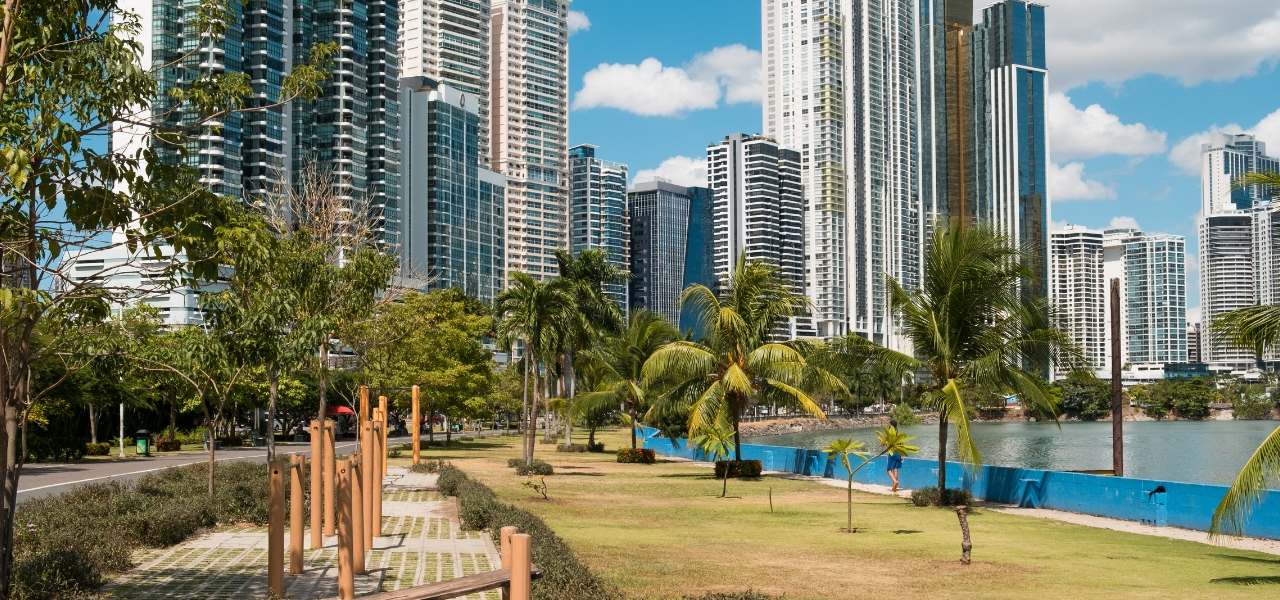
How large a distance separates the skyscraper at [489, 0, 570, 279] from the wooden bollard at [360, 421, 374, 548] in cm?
14808

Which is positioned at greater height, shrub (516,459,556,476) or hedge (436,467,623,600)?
hedge (436,467,623,600)

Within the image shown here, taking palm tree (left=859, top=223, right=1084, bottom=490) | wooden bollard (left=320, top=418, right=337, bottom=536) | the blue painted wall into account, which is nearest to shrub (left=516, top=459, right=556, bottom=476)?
the blue painted wall

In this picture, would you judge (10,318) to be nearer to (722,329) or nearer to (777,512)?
(777,512)

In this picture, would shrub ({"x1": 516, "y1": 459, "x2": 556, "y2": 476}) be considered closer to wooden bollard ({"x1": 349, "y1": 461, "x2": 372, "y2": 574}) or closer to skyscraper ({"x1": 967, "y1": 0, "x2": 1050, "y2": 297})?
wooden bollard ({"x1": 349, "y1": 461, "x2": 372, "y2": 574})

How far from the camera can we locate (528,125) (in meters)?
164

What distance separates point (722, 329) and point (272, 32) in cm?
7522

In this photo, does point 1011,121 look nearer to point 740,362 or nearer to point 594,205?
point 594,205

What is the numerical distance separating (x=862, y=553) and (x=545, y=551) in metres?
5.25

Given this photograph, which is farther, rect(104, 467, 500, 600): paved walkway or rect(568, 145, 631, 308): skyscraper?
rect(568, 145, 631, 308): skyscraper

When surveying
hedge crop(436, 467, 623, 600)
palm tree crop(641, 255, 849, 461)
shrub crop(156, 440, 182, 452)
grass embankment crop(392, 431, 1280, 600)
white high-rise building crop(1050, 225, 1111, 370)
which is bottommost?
shrub crop(156, 440, 182, 452)

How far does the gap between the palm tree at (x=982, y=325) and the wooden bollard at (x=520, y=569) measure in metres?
15.9

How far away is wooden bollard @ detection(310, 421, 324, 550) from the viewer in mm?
10227

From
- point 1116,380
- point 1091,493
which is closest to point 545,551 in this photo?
point 1091,493

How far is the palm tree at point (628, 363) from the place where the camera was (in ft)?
127
